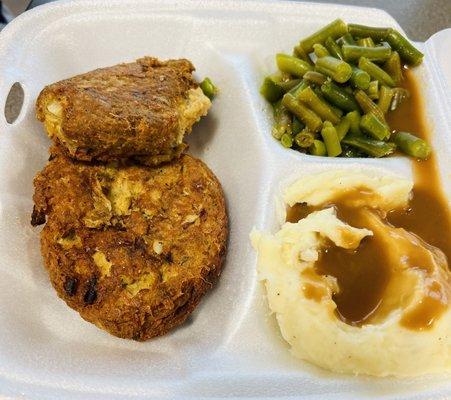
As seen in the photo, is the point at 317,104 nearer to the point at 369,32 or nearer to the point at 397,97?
the point at 397,97

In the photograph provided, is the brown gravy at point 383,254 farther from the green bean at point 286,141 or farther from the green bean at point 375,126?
the green bean at point 286,141

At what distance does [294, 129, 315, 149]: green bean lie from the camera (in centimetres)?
294

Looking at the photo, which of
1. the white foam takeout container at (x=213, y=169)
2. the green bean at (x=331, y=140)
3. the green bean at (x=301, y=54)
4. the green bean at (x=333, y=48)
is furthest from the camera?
the green bean at (x=301, y=54)

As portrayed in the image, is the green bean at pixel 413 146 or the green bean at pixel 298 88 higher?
the green bean at pixel 298 88

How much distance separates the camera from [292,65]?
124 inches

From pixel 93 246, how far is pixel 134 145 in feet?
1.83

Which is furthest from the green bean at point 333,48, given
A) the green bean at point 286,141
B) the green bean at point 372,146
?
the green bean at point 286,141

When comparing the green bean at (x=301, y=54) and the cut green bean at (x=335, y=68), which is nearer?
the cut green bean at (x=335, y=68)

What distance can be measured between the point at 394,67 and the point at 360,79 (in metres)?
0.39

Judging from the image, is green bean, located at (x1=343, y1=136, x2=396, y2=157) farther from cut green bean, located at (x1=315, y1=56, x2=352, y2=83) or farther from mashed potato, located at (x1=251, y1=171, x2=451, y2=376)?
mashed potato, located at (x1=251, y1=171, x2=451, y2=376)

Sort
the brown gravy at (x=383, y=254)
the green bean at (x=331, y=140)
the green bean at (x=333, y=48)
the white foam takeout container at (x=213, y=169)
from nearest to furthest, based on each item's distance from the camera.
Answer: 1. the white foam takeout container at (x=213, y=169)
2. the brown gravy at (x=383, y=254)
3. the green bean at (x=331, y=140)
4. the green bean at (x=333, y=48)

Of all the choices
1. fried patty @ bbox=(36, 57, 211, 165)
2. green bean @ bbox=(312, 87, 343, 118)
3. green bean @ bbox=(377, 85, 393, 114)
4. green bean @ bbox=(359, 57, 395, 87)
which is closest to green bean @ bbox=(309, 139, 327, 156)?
green bean @ bbox=(312, 87, 343, 118)

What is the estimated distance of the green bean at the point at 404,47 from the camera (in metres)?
3.26

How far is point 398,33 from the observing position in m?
3.31
